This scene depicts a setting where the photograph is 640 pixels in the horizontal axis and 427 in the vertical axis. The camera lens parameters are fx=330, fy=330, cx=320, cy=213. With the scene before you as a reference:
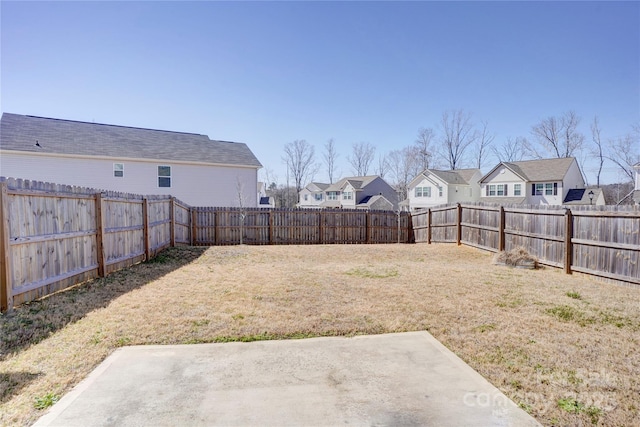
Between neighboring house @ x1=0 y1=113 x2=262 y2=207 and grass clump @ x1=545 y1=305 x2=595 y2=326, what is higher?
neighboring house @ x1=0 y1=113 x2=262 y2=207

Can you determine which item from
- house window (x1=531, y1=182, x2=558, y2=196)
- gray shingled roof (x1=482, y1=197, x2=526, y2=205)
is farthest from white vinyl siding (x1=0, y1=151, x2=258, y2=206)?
house window (x1=531, y1=182, x2=558, y2=196)

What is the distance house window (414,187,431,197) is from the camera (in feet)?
117

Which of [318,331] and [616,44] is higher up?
[616,44]

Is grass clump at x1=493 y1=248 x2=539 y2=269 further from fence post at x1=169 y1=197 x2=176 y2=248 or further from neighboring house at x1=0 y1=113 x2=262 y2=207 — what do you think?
neighboring house at x1=0 y1=113 x2=262 y2=207

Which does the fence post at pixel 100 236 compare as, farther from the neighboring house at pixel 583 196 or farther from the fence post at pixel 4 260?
the neighboring house at pixel 583 196

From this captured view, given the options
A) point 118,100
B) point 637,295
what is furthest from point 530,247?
point 118,100

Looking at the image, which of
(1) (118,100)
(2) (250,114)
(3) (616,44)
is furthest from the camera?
(2) (250,114)

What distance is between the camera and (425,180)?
1409 inches

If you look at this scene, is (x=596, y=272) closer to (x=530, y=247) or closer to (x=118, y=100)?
(x=530, y=247)

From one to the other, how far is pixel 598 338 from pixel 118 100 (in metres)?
15.6

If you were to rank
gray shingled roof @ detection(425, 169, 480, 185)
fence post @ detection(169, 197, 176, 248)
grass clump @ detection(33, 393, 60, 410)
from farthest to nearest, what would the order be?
gray shingled roof @ detection(425, 169, 480, 185), fence post @ detection(169, 197, 176, 248), grass clump @ detection(33, 393, 60, 410)

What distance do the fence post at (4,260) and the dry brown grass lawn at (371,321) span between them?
0.23 meters

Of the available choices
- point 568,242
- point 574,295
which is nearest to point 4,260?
point 574,295

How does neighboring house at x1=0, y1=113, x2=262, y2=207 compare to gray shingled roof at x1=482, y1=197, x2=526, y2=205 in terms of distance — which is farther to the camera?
gray shingled roof at x1=482, y1=197, x2=526, y2=205
